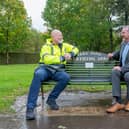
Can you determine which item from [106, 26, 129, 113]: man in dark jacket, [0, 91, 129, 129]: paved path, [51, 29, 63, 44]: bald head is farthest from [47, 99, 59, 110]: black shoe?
[51, 29, 63, 44]: bald head

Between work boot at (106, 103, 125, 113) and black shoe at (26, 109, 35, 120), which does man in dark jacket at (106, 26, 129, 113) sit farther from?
black shoe at (26, 109, 35, 120)

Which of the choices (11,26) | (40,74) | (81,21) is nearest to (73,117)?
(40,74)

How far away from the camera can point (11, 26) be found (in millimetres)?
62969

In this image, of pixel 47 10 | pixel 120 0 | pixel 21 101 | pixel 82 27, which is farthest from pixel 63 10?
pixel 21 101

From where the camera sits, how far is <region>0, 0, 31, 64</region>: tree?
63.0 meters

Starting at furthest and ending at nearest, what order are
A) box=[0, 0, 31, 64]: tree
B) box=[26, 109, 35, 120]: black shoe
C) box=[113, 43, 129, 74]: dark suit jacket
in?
1. box=[0, 0, 31, 64]: tree
2. box=[113, 43, 129, 74]: dark suit jacket
3. box=[26, 109, 35, 120]: black shoe

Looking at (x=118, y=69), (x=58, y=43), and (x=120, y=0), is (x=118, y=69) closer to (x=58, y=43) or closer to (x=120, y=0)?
(x=58, y=43)

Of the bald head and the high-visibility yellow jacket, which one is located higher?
the bald head

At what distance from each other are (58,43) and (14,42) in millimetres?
56397

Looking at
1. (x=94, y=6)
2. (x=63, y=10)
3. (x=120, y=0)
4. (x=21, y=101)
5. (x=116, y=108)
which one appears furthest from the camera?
(x=63, y=10)

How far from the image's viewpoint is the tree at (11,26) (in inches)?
2482

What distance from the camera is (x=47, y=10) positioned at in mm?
62688

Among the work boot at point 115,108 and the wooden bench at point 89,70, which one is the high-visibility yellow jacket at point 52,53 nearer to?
the wooden bench at point 89,70

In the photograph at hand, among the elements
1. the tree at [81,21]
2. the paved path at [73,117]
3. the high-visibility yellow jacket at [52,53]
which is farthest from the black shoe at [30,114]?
the tree at [81,21]
